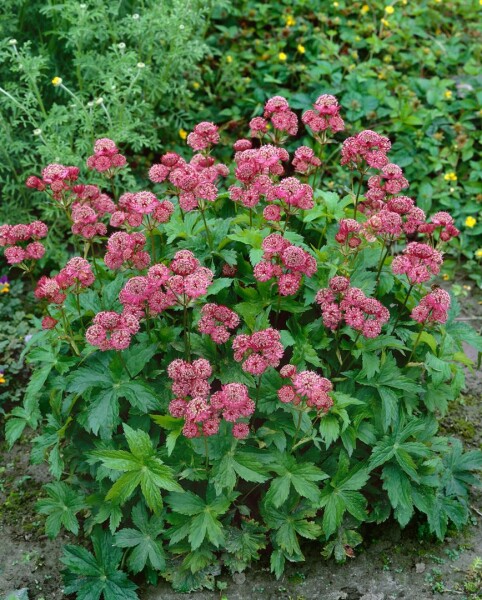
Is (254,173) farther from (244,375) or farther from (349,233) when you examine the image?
(244,375)

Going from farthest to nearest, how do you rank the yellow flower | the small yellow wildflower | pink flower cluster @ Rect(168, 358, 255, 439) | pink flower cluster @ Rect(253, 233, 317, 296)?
the small yellow wildflower → the yellow flower → pink flower cluster @ Rect(253, 233, 317, 296) → pink flower cluster @ Rect(168, 358, 255, 439)

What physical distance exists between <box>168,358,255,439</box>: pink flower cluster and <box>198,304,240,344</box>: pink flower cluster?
0.14m

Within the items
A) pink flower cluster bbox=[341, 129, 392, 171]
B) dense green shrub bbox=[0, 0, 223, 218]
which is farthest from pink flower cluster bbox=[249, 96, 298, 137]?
dense green shrub bbox=[0, 0, 223, 218]

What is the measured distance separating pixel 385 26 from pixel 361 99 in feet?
3.29

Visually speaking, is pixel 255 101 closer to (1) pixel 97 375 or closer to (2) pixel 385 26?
(2) pixel 385 26

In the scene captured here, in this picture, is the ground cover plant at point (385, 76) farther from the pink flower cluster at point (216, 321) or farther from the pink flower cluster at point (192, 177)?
the pink flower cluster at point (216, 321)

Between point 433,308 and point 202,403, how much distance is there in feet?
3.26

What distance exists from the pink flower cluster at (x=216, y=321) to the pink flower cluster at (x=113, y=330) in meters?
0.27

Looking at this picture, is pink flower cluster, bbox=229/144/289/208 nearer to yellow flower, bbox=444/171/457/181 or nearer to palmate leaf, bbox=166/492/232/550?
palmate leaf, bbox=166/492/232/550

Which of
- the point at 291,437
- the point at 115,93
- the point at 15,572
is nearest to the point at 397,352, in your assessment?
the point at 291,437

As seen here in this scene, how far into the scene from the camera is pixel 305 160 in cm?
317

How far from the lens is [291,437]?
9.77ft

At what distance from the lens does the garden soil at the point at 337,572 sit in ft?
9.98

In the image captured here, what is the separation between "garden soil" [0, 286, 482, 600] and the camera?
120 inches
